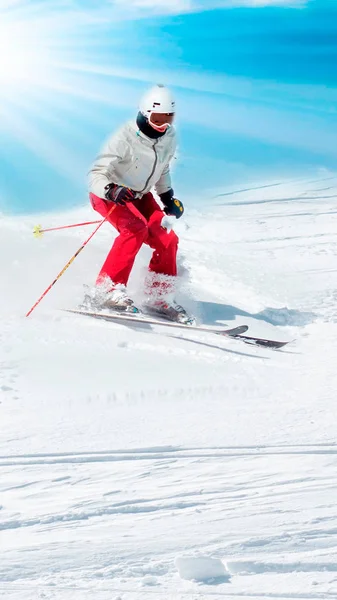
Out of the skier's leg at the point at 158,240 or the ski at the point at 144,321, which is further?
the skier's leg at the point at 158,240

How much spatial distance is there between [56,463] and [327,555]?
4.04 feet

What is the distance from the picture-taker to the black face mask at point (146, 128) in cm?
517

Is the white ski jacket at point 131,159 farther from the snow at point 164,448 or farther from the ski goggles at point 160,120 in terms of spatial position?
the snow at point 164,448

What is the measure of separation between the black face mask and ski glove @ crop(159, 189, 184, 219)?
2.05 feet

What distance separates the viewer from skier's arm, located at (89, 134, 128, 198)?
5.30 meters

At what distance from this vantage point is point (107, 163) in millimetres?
5344

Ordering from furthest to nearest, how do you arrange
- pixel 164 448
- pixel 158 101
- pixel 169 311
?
pixel 169 311
pixel 158 101
pixel 164 448

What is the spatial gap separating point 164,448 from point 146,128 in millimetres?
2898

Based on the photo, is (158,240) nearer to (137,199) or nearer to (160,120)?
(137,199)

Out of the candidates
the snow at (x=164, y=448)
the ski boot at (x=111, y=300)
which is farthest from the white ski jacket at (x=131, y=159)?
the snow at (x=164, y=448)

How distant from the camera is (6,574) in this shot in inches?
84.3

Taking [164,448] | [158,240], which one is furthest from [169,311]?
[164,448]

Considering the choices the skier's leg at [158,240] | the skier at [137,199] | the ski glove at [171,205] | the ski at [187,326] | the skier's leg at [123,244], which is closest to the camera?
the ski at [187,326]

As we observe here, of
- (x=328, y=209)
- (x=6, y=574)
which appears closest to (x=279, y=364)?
(x=6, y=574)
